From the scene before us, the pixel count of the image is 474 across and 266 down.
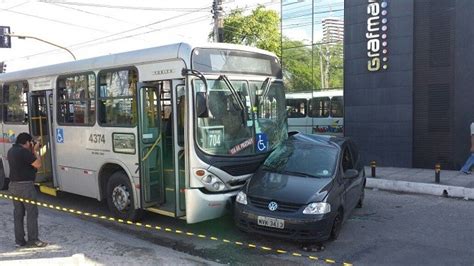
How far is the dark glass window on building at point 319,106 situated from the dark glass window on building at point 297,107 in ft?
1.32

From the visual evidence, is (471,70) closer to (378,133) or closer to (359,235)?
(378,133)

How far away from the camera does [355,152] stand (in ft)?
29.6

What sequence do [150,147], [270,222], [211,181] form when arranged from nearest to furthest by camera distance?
[270,222] < [211,181] < [150,147]

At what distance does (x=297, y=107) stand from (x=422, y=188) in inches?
458

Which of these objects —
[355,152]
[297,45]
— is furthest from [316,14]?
[355,152]

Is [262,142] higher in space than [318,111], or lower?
lower

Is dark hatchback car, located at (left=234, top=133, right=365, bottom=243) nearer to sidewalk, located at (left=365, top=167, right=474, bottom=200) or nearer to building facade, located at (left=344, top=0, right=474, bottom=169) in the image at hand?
sidewalk, located at (left=365, top=167, right=474, bottom=200)

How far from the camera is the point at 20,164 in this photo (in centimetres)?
662

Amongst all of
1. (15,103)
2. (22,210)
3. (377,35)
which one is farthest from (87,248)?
(377,35)

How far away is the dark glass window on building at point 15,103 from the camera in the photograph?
10808 mm

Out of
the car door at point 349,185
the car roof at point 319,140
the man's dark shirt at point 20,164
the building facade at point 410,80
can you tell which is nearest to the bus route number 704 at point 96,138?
the man's dark shirt at point 20,164

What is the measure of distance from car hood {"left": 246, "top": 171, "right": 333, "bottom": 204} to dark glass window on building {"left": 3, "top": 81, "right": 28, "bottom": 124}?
627cm

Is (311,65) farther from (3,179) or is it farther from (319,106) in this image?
(3,179)

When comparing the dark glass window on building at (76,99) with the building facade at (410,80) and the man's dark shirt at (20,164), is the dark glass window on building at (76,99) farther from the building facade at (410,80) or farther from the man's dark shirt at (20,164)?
the building facade at (410,80)
